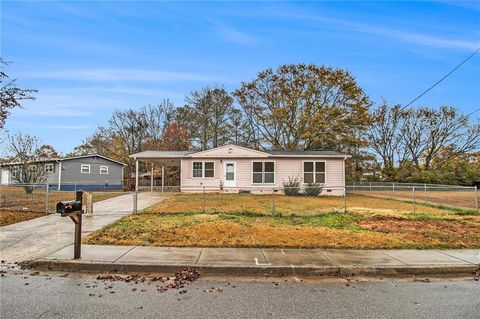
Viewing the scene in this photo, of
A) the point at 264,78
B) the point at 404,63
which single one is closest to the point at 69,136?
the point at 264,78

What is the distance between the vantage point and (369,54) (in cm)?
1658

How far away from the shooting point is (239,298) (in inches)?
166

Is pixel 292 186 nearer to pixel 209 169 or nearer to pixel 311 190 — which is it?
pixel 311 190

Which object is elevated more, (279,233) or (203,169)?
(203,169)

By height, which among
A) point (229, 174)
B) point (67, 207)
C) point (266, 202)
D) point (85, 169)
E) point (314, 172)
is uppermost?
point (85, 169)

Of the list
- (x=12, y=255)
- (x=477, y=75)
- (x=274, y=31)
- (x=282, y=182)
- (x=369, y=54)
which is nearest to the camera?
(x=12, y=255)

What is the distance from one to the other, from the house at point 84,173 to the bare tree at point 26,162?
5.16 metres

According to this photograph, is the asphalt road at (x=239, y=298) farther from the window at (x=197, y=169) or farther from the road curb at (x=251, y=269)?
the window at (x=197, y=169)

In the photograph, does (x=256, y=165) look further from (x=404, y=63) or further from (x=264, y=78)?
(x=264, y=78)

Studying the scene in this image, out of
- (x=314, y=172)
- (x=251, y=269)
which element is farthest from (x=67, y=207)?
(x=314, y=172)

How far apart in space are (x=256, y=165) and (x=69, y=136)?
99.4 feet

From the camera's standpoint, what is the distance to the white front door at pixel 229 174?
76.3 feet

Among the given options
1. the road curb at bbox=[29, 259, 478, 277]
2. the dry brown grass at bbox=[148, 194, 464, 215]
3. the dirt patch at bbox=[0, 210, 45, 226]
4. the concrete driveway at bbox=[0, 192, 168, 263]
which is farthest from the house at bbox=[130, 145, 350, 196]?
the road curb at bbox=[29, 259, 478, 277]

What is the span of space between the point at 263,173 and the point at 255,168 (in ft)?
2.24
